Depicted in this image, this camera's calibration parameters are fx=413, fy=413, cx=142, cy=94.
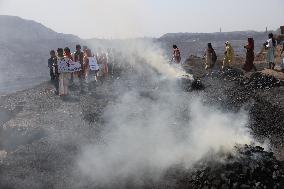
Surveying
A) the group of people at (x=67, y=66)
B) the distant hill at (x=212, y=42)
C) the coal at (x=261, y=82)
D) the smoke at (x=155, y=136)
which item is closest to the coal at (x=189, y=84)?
the smoke at (x=155, y=136)

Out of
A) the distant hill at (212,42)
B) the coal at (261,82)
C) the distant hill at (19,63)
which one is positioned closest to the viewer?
the coal at (261,82)

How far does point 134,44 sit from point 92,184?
24.7 m

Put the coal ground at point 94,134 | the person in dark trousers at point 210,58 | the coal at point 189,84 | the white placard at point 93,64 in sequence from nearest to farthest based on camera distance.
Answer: the coal ground at point 94,134, the coal at point 189,84, the white placard at point 93,64, the person in dark trousers at point 210,58

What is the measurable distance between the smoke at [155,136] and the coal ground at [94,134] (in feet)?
1.05

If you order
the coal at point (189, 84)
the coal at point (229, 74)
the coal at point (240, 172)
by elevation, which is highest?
the coal at point (229, 74)

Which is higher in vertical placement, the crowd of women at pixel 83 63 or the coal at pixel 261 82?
the crowd of women at pixel 83 63

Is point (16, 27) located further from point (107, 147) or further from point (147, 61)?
point (107, 147)

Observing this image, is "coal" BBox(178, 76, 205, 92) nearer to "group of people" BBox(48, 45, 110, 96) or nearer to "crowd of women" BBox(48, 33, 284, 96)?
"crowd of women" BBox(48, 33, 284, 96)

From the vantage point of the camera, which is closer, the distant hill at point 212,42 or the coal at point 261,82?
the coal at point 261,82

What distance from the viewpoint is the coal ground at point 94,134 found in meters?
7.80

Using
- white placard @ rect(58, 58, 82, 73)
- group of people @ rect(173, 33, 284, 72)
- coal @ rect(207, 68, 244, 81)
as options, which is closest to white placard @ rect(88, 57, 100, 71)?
white placard @ rect(58, 58, 82, 73)

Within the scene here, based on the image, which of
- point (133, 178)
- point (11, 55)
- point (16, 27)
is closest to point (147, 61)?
point (133, 178)

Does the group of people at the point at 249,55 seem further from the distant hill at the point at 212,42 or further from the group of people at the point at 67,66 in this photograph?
the distant hill at the point at 212,42

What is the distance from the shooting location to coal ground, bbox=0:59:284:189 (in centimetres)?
780
